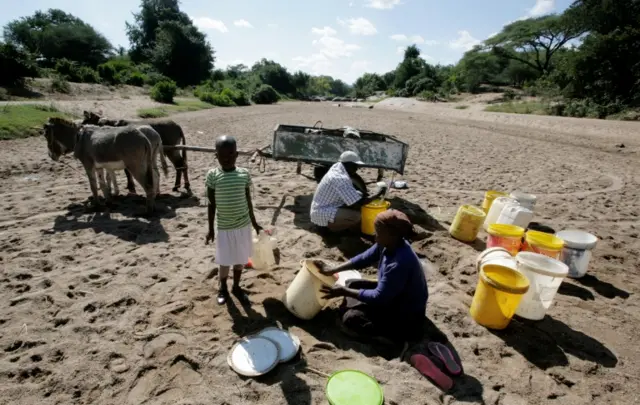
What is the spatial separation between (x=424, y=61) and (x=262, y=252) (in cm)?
6823

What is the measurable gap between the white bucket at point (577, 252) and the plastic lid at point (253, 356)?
12.3 feet

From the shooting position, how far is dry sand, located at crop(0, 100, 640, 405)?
8.82 feet

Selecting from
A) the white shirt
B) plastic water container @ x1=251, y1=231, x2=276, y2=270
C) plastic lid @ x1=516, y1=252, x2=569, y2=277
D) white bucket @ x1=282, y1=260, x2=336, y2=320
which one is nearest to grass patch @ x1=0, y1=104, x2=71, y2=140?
the white shirt

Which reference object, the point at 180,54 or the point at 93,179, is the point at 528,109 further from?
the point at 180,54

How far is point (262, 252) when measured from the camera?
4.05 metres

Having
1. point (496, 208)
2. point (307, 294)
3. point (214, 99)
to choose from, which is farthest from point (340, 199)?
point (214, 99)

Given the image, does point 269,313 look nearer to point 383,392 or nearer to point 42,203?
point 383,392

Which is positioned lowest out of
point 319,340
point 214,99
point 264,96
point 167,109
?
point 319,340

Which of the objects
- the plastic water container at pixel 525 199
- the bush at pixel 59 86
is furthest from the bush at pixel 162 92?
the plastic water container at pixel 525 199

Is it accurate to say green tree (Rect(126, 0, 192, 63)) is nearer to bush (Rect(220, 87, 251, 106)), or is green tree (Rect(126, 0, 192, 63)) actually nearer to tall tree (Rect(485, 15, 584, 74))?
bush (Rect(220, 87, 251, 106))

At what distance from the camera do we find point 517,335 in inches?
131

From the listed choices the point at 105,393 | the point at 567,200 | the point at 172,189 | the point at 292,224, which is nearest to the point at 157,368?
the point at 105,393

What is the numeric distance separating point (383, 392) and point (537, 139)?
16.2m

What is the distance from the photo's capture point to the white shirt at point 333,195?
4834 mm
